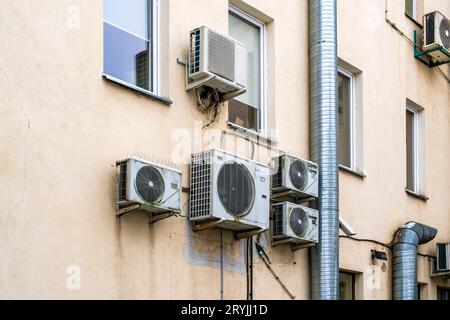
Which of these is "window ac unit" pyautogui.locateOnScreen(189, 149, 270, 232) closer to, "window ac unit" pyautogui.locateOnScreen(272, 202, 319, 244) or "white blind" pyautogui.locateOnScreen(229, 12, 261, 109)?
"window ac unit" pyautogui.locateOnScreen(272, 202, 319, 244)

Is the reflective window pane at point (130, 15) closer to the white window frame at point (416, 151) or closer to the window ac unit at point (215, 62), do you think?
the window ac unit at point (215, 62)

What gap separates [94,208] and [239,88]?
2347 millimetres

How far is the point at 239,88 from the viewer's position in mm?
10312

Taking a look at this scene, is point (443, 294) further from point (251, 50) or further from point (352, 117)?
point (251, 50)

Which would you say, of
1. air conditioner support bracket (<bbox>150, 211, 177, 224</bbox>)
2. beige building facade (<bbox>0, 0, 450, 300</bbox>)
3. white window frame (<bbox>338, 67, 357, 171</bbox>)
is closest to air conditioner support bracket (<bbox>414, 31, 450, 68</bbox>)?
beige building facade (<bbox>0, 0, 450, 300</bbox>)

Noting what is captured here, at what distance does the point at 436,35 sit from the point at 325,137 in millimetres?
3999

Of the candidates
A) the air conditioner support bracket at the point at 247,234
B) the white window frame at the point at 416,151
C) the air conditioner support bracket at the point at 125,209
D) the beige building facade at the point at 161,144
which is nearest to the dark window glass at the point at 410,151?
the white window frame at the point at 416,151

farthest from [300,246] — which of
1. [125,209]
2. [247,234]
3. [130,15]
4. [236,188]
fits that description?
[130,15]

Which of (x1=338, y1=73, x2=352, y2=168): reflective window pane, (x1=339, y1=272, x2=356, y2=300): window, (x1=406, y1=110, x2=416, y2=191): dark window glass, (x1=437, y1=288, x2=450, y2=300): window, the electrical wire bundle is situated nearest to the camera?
the electrical wire bundle

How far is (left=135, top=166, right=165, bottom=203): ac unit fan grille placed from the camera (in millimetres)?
8953

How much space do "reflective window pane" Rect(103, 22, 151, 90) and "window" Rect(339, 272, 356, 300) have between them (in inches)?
165

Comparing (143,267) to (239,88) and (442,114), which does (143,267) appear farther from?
(442,114)

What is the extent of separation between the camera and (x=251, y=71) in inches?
455

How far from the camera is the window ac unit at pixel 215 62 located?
32.6 feet
